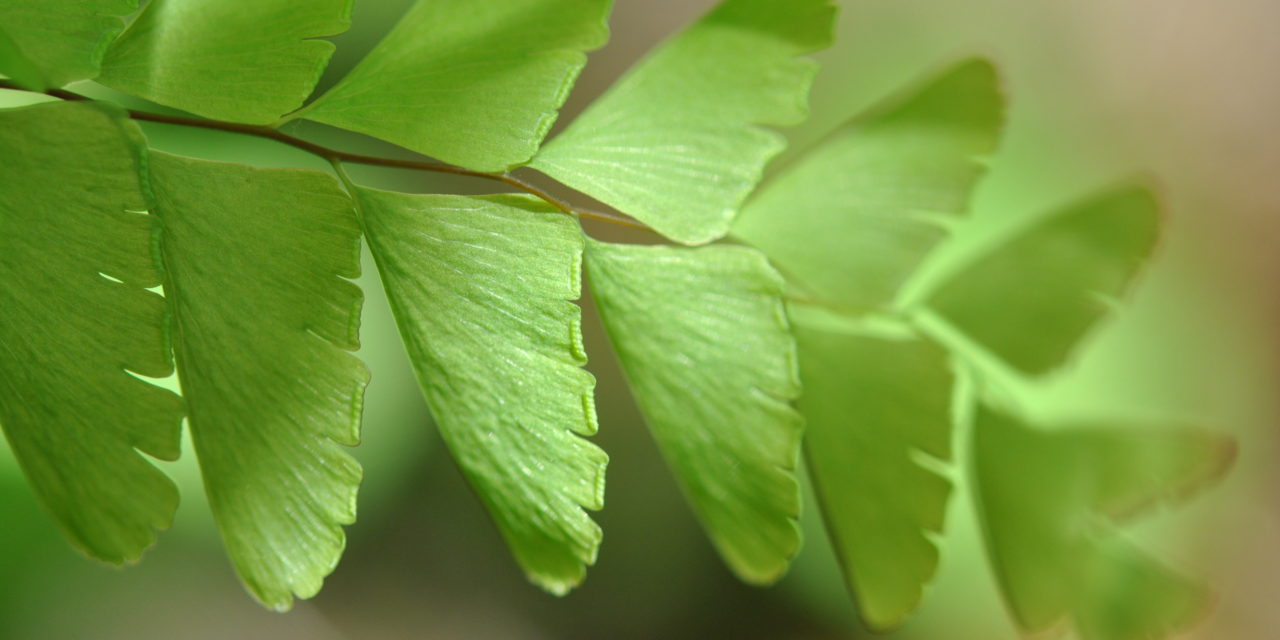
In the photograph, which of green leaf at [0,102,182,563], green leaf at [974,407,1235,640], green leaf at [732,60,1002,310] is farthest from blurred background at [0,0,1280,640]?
green leaf at [0,102,182,563]

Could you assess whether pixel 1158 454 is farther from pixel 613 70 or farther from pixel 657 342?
pixel 613 70

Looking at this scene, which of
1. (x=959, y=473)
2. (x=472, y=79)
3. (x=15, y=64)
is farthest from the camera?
(x=959, y=473)

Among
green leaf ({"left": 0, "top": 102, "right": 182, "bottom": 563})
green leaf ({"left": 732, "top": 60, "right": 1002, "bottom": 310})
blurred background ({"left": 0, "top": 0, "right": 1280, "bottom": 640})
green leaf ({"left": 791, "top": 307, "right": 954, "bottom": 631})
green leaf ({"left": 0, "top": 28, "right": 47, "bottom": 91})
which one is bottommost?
blurred background ({"left": 0, "top": 0, "right": 1280, "bottom": 640})

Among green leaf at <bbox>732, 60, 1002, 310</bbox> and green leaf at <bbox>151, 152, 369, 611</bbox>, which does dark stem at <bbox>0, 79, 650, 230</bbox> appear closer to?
green leaf at <bbox>151, 152, 369, 611</bbox>

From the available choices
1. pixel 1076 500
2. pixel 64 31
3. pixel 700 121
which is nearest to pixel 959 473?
pixel 1076 500

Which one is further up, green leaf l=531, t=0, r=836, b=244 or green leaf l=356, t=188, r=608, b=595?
green leaf l=531, t=0, r=836, b=244

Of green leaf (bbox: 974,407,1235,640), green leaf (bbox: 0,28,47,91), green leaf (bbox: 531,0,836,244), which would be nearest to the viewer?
green leaf (bbox: 0,28,47,91)

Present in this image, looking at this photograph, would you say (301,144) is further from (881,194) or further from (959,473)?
(959,473)
